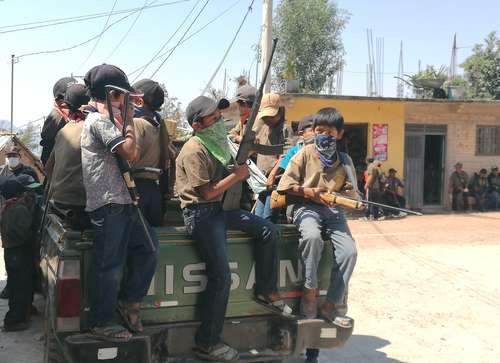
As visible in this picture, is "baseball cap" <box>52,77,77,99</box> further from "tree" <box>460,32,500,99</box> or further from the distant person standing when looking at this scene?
"tree" <box>460,32,500,99</box>

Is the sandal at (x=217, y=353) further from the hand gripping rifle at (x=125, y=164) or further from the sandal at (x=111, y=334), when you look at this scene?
the hand gripping rifle at (x=125, y=164)

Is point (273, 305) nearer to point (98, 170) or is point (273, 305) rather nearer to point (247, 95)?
point (98, 170)

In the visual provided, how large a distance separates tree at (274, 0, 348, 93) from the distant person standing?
A: 17.0 m

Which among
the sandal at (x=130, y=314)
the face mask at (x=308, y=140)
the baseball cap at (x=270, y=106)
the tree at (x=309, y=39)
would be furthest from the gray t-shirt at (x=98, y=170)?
the tree at (x=309, y=39)

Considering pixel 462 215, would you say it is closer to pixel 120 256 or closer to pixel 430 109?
pixel 430 109

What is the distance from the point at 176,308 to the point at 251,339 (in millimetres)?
563

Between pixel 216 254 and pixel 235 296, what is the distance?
0.41 m

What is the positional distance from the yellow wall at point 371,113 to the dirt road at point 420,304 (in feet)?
14.3

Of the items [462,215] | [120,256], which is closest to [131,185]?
[120,256]

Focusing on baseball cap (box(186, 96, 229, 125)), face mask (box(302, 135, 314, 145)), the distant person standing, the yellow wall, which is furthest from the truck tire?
the distant person standing

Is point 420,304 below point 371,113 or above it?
below

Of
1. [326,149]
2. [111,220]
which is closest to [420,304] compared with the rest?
[326,149]

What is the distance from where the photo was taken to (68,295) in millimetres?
2912

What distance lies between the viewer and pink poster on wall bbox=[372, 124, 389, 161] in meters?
15.2
